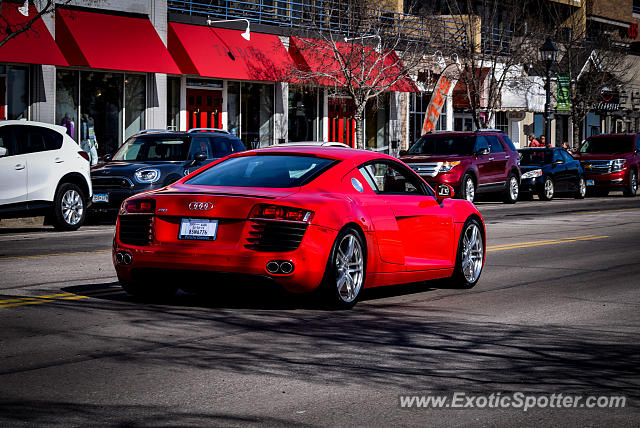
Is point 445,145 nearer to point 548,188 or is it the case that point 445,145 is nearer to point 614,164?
point 548,188

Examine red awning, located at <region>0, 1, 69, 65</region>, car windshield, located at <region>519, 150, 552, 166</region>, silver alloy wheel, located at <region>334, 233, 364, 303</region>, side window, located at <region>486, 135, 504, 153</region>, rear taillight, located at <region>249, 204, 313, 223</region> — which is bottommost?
silver alloy wheel, located at <region>334, 233, 364, 303</region>

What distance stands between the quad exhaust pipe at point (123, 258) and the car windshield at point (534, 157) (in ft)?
86.2

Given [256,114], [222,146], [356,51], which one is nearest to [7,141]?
[222,146]

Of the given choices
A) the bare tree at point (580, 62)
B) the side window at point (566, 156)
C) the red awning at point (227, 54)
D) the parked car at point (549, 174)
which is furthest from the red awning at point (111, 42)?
the bare tree at point (580, 62)

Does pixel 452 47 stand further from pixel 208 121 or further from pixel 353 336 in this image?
pixel 353 336

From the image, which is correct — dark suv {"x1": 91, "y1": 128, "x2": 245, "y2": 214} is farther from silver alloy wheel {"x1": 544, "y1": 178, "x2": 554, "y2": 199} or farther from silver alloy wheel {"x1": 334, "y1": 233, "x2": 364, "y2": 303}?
silver alloy wheel {"x1": 544, "y1": 178, "x2": 554, "y2": 199}

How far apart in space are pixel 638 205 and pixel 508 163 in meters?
3.69

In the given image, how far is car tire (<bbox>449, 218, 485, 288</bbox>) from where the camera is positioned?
11.2m

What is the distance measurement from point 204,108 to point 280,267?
26.5m

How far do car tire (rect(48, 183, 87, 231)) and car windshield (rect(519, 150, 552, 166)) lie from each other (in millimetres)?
18029

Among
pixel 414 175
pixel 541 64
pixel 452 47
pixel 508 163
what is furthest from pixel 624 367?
pixel 541 64

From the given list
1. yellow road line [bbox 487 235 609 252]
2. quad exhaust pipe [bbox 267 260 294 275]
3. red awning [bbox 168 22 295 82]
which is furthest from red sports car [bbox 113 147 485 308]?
red awning [bbox 168 22 295 82]

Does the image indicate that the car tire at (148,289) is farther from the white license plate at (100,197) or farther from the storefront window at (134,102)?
the storefront window at (134,102)

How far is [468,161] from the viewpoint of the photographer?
28500 mm
